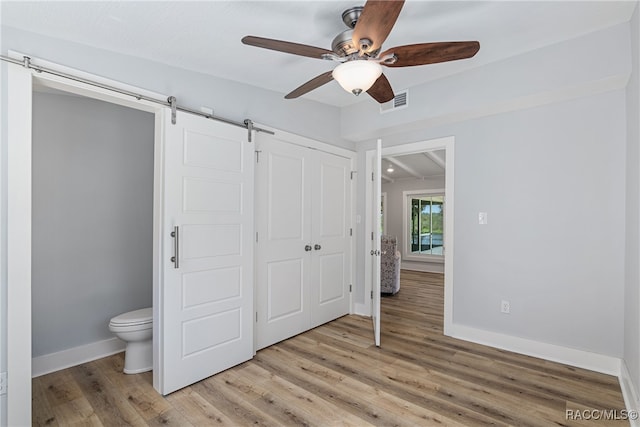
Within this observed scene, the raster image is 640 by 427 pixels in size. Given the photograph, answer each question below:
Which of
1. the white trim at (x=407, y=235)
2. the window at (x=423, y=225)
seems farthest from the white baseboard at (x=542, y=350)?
the window at (x=423, y=225)

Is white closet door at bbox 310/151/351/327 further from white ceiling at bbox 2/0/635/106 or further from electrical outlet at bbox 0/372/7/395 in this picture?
electrical outlet at bbox 0/372/7/395

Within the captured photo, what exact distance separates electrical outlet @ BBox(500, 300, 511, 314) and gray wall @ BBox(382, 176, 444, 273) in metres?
4.69

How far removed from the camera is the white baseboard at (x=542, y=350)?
2.59m

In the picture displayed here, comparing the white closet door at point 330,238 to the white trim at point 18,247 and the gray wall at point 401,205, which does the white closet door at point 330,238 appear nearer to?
the white trim at point 18,247

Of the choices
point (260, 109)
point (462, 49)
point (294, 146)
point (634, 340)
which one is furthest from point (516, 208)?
point (260, 109)

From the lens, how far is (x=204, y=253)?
256 centimetres

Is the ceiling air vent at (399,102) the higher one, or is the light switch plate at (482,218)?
the ceiling air vent at (399,102)

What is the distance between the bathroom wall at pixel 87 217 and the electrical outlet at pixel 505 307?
140 inches

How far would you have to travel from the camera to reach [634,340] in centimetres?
212

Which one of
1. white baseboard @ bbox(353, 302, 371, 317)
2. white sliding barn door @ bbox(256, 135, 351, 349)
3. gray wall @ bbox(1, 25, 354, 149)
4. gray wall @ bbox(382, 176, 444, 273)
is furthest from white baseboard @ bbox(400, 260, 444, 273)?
gray wall @ bbox(1, 25, 354, 149)

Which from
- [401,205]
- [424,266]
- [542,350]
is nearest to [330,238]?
[542,350]

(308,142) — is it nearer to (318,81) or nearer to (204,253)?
Result: (318,81)

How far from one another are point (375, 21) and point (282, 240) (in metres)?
2.28

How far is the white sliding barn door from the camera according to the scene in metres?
3.15
